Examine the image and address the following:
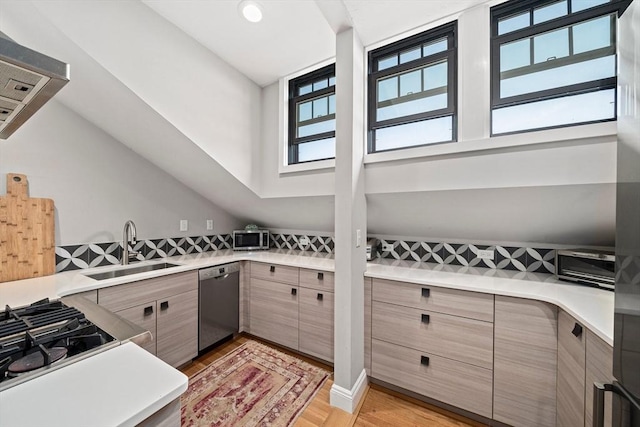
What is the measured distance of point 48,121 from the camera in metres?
1.81

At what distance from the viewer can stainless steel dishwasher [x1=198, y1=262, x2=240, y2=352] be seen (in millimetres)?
2184

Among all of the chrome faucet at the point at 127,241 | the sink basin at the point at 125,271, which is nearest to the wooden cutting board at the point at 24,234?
the sink basin at the point at 125,271

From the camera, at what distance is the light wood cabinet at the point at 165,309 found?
1682mm

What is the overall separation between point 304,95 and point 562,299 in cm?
253

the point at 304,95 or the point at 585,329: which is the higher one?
the point at 304,95

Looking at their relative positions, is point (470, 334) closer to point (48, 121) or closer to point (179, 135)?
point (179, 135)

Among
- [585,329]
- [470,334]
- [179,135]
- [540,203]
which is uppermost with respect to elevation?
[179,135]

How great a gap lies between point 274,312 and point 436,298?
146cm

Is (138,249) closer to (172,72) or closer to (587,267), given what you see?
(172,72)

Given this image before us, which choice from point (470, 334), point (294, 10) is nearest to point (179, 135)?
point (294, 10)

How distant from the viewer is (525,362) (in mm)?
1406

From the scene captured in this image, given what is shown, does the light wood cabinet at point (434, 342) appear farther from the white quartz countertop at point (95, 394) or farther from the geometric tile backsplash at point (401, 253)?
the white quartz countertop at point (95, 394)

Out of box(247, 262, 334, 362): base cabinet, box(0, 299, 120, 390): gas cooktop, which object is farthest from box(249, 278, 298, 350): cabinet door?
box(0, 299, 120, 390): gas cooktop

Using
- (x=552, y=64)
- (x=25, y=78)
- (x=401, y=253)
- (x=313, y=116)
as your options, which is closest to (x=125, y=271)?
(x=25, y=78)
